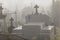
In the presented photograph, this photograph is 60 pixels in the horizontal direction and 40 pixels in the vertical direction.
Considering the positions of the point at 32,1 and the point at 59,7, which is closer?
the point at 59,7

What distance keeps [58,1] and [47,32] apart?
77.2 ft

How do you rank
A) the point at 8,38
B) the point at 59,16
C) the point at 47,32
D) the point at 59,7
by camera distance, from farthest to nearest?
the point at 59,7 < the point at 59,16 < the point at 47,32 < the point at 8,38

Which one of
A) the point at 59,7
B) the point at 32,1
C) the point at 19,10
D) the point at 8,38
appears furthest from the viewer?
the point at 19,10

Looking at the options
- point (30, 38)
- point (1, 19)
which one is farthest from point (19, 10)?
point (30, 38)

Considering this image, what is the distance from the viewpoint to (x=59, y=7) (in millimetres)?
29766

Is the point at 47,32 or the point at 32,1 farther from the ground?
the point at 32,1

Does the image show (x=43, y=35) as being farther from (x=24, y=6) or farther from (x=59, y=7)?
(x=24, y=6)

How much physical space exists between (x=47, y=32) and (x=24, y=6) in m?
31.8

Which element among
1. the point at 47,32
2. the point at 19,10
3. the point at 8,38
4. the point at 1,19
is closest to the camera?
the point at 8,38

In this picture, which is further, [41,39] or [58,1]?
[58,1]

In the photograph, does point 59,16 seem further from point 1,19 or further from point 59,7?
point 1,19

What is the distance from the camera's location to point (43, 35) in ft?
28.4

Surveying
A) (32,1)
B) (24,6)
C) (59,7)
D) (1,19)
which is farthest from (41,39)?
(24,6)

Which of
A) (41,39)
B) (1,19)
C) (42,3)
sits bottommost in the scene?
(41,39)
